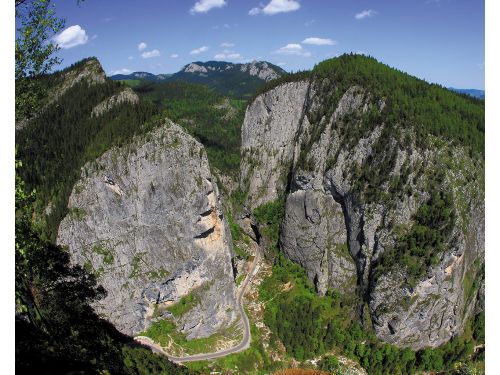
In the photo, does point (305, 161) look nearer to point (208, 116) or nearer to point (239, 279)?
point (239, 279)

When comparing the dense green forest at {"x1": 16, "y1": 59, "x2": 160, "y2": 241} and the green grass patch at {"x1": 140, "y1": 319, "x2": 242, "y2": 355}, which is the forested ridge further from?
the green grass patch at {"x1": 140, "y1": 319, "x2": 242, "y2": 355}

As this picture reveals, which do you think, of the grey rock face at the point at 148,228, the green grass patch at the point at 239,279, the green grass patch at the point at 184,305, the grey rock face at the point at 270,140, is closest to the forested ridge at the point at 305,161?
the grey rock face at the point at 148,228

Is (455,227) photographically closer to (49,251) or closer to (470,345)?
(470,345)

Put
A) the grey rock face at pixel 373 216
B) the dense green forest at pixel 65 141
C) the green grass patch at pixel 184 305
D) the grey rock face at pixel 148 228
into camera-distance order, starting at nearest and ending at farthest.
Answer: the dense green forest at pixel 65 141
the grey rock face at pixel 148 228
the grey rock face at pixel 373 216
the green grass patch at pixel 184 305

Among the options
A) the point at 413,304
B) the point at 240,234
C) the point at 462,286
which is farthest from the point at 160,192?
the point at 462,286

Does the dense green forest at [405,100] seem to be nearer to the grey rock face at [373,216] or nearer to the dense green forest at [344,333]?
the grey rock face at [373,216]
